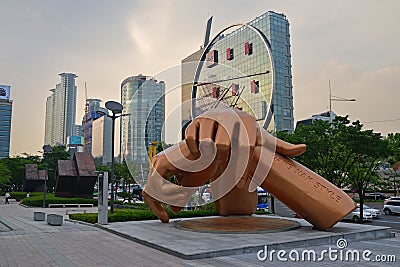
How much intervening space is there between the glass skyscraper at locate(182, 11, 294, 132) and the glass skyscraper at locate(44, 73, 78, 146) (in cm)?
11605

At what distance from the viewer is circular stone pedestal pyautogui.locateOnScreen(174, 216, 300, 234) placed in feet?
41.1

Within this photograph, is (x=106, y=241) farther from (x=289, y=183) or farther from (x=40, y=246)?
(x=289, y=183)

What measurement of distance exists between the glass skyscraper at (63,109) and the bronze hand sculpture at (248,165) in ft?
443

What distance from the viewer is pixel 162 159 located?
13.9 m

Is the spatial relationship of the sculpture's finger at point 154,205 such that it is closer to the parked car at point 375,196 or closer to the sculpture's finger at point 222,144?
the sculpture's finger at point 222,144

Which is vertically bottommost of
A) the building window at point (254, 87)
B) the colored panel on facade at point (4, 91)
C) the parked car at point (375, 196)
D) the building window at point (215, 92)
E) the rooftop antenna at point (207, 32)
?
the parked car at point (375, 196)

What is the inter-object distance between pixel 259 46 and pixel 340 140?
28.7ft

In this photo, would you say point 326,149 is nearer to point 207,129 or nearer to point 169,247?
point 207,129

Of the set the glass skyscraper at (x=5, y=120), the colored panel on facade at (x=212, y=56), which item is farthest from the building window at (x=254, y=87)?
the glass skyscraper at (x=5, y=120)

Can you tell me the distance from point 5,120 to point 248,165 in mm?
106290

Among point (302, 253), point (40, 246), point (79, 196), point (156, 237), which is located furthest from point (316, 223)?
point (79, 196)

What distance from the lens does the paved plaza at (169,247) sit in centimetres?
907

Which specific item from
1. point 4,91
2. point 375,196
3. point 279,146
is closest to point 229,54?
point 279,146

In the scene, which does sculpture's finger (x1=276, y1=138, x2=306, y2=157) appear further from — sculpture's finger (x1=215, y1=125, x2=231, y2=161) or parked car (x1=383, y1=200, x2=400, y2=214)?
parked car (x1=383, y1=200, x2=400, y2=214)
